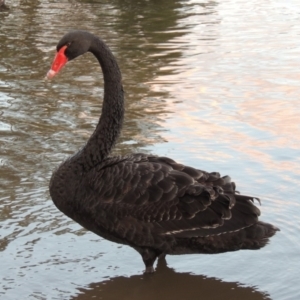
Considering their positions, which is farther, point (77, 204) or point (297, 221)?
point (297, 221)

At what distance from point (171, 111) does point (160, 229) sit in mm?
3102

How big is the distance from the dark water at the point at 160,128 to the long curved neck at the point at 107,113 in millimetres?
591

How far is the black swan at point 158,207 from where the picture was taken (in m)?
4.32

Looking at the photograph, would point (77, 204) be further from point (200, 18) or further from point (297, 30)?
point (200, 18)

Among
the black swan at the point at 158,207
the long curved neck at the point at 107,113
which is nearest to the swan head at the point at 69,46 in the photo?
the black swan at the point at 158,207

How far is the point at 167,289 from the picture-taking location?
14.7 ft

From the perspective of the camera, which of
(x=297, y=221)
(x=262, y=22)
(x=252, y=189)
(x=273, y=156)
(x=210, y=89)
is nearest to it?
(x=297, y=221)

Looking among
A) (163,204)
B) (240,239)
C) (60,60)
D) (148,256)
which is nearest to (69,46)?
(60,60)

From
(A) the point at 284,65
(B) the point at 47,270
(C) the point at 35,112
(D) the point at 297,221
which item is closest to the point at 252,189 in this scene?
(D) the point at 297,221

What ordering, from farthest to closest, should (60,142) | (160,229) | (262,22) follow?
1. (262,22)
2. (60,142)
3. (160,229)

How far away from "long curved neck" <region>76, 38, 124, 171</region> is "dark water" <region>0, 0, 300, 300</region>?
0.59m

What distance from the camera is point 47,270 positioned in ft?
14.9

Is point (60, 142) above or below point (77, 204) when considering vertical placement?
below

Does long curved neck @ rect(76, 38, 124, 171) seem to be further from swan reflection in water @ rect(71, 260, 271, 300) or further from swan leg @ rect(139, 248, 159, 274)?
swan reflection in water @ rect(71, 260, 271, 300)
